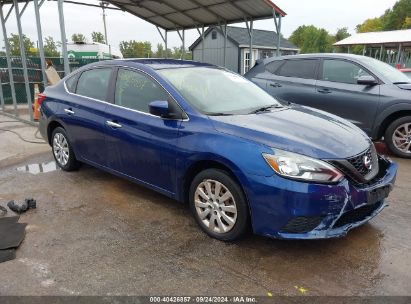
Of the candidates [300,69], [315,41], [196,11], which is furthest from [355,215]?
[315,41]

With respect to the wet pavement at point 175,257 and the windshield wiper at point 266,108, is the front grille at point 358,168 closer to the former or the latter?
the wet pavement at point 175,257

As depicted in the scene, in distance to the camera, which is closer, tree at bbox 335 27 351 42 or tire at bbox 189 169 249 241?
tire at bbox 189 169 249 241

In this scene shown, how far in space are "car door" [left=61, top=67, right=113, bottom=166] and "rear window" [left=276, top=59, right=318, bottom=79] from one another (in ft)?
12.9

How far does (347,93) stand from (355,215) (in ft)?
12.4

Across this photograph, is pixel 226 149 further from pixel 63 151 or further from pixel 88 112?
pixel 63 151

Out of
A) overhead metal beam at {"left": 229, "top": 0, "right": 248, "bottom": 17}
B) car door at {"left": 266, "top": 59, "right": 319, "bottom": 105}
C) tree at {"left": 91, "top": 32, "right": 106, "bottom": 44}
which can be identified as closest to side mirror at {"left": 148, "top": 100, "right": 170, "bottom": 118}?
car door at {"left": 266, "top": 59, "right": 319, "bottom": 105}

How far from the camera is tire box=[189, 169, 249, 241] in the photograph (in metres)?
3.05

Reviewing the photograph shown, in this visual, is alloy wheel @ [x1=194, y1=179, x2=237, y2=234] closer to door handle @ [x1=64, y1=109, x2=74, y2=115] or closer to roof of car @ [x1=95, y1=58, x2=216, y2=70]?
roof of car @ [x1=95, y1=58, x2=216, y2=70]

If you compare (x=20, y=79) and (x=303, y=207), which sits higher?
(x=20, y=79)

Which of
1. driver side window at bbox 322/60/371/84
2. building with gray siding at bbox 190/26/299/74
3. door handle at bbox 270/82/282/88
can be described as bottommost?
door handle at bbox 270/82/282/88

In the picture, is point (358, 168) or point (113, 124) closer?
point (358, 168)

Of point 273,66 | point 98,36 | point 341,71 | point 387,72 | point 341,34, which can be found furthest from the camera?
point 341,34

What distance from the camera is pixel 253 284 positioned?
8.83ft

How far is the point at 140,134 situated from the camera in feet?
12.4
